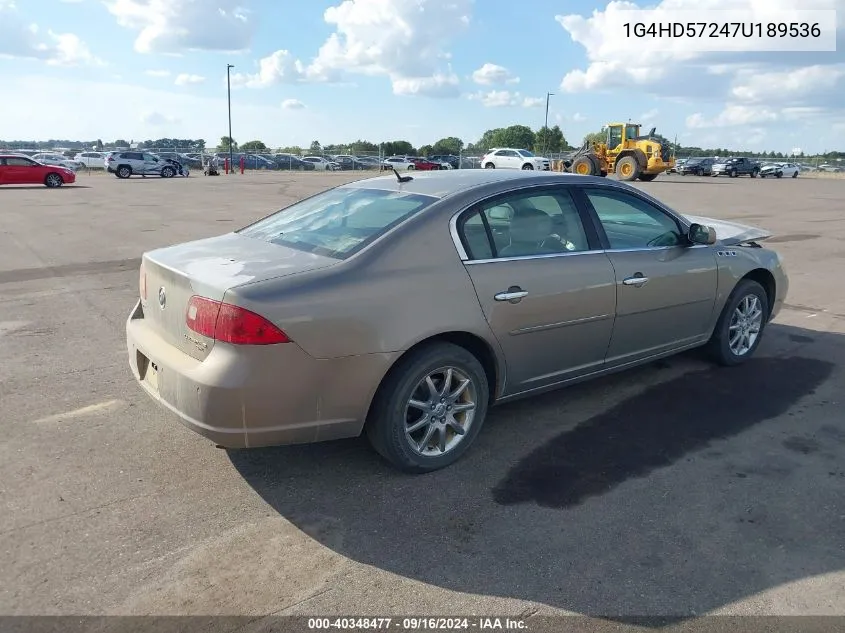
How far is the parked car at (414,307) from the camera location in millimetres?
3160

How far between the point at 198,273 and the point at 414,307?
3.56ft

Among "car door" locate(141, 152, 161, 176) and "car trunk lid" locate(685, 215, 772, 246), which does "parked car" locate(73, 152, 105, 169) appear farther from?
"car trunk lid" locate(685, 215, 772, 246)

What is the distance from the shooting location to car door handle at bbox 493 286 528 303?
12.4ft

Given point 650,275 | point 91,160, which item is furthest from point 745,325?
point 91,160

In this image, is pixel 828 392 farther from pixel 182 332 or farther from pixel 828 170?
pixel 828 170

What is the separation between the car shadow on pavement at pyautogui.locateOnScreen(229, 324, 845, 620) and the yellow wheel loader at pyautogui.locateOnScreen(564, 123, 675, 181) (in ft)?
92.2

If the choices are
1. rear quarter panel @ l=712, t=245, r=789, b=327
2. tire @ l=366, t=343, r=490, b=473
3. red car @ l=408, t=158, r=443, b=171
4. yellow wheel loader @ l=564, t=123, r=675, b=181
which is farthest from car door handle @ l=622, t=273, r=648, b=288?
red car @ l=408, t=158, r=443, b=171

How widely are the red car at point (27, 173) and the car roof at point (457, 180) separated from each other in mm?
27787

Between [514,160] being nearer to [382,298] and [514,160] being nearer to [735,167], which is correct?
[735,167]

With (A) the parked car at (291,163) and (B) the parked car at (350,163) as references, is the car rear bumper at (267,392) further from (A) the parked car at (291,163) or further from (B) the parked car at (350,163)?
(B) the parked car at (350,163)

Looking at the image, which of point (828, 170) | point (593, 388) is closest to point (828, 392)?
point (593, 388)

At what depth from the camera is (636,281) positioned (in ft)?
14.6

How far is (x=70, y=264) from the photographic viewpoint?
9.63m

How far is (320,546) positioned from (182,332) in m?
1.24
